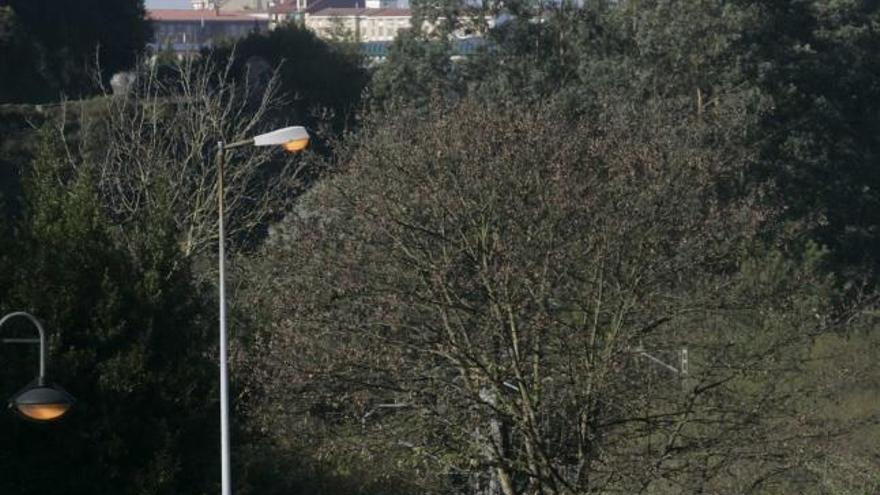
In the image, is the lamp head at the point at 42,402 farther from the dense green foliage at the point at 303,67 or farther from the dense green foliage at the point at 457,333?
the dense green foliage at the point at 303,67

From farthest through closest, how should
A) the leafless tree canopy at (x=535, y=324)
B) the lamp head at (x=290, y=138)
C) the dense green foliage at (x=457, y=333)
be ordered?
the leafless tree canopy at (x=535, y=324) → the dense green foliage at (x=457, y=333) → the lamp head at (x=290, y=138)

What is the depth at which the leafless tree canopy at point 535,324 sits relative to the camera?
63.8 ft

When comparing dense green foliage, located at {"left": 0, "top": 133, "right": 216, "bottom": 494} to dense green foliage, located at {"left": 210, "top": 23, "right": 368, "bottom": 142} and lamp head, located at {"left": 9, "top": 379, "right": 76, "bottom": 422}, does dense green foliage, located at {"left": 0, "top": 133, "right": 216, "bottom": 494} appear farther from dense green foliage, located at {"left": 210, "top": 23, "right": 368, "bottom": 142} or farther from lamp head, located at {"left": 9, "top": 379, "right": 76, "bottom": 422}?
dense green foliage, located at {"left": 210, "top": 23, "right": 368, "bottom": 142}

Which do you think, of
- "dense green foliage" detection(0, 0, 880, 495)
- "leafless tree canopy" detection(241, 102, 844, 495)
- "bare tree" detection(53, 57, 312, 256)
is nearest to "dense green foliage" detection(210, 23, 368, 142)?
"bare tree" detection(53, 57, 312, 256)

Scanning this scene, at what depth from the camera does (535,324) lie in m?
19.3

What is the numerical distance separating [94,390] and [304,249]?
378cm

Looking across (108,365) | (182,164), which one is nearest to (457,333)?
(108,365)

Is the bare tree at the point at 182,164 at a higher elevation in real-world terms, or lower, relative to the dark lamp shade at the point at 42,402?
lower

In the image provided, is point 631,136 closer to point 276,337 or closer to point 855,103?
point 276,337

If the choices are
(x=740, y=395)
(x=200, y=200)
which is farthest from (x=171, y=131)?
(x=740, y=395)

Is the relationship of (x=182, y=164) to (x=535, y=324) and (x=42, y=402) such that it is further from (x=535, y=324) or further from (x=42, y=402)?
(x=42, y=402)

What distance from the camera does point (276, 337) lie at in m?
20.5

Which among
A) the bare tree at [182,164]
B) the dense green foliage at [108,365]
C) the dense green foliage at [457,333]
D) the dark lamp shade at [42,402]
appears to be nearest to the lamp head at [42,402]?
the dark lamp shade at [42,402]

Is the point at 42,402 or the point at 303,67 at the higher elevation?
the point at 42,402
